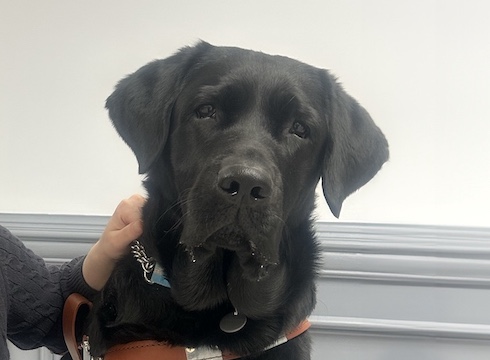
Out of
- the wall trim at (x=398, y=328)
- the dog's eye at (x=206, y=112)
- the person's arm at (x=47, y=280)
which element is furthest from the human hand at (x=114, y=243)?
the wall trim at (x=398, y=328)

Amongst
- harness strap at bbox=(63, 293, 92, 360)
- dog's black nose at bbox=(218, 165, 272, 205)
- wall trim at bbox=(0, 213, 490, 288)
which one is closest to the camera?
dog's black nose at bbox=(218, 165, 272, 205)

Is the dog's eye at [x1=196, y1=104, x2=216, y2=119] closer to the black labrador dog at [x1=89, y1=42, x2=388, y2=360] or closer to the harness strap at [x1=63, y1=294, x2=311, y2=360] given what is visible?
the black labrador dog at [x1=89, y1=42, x2=388, y2=360]

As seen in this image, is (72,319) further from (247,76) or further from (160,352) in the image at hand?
(247,76)

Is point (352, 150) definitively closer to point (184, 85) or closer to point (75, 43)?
point (184, 85)

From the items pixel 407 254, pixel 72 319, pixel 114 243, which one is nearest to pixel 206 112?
pixel 114 243

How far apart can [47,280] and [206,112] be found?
53cm

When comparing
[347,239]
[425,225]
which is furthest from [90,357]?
[425,225]

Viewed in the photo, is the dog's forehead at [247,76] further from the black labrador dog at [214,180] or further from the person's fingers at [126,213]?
the person's fingers at [126,213]

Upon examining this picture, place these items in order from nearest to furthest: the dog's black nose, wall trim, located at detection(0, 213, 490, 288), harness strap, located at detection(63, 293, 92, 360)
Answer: the dog's black nose, harness strap, located at detection(63, 293, 92, 360), wall trim, located at detection(0, 213, 490, 288)

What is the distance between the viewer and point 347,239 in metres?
1.47

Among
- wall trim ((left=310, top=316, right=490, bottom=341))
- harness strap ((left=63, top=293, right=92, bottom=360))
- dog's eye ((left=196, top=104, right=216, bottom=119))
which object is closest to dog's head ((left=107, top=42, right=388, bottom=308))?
dog's eye ((left=196, top=104, right=216, bottom=119))

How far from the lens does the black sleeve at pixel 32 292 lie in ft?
3.59

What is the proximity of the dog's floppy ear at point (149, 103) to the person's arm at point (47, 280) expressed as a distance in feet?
0.50

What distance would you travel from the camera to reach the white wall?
1.48 metres
